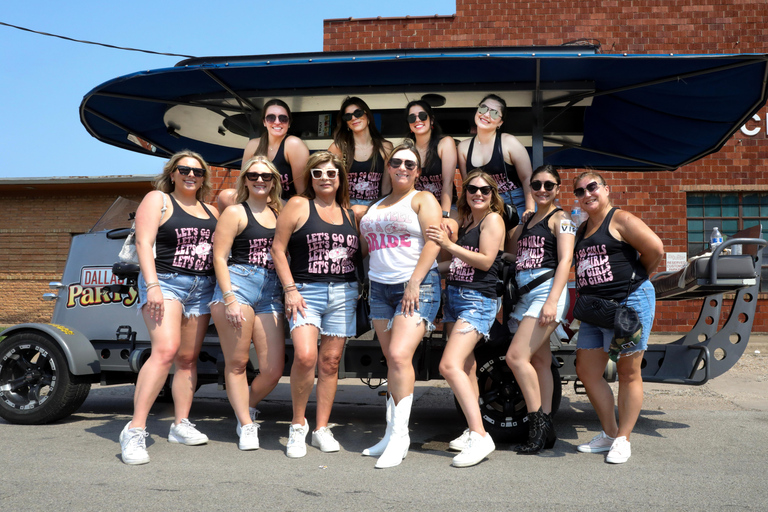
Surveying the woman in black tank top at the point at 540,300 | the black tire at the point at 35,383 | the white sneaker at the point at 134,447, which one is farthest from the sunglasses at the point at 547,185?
the black tire at the point at 35,383

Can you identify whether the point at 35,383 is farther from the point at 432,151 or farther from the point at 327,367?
the point at 432,151

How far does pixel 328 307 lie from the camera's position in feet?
14.8

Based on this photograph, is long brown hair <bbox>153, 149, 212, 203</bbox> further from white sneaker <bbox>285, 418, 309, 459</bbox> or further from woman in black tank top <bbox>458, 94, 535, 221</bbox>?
woman in black tank top <bbox>458, 94, 535, 221</bbox>

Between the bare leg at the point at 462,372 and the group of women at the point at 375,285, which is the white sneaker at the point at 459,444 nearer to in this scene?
the group of women at the point at 375,285

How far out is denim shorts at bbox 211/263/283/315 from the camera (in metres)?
4.54

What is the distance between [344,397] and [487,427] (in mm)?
3326

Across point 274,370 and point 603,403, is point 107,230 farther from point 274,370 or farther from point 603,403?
point 603,403

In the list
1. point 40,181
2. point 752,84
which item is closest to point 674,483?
point 752,84

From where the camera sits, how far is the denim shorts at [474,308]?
440cm

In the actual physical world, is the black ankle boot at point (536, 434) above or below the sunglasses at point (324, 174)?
below

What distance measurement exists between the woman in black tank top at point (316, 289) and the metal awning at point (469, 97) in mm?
1387

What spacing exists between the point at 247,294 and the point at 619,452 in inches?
110

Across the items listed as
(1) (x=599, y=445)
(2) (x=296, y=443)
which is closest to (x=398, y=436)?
(2) (x=296, y=443)

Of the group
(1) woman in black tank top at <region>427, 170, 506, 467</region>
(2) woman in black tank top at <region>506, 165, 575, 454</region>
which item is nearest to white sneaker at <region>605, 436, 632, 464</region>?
(2) woman in black tank top at <region>506, 165, 575, 454</region>
